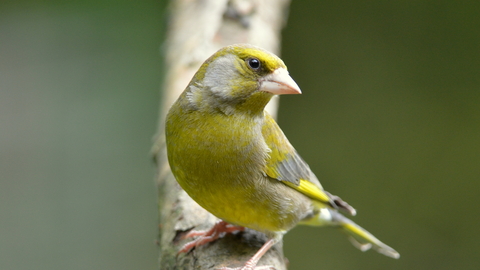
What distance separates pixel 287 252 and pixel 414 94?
242cm

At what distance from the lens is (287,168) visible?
2.69 m

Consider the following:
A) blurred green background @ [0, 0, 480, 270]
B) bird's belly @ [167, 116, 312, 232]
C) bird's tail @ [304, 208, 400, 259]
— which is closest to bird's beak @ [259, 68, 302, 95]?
bird's belly @ [167, 116, 312, 232]

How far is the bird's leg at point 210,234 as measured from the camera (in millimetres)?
2434

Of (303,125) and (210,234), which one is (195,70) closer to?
(210,234)

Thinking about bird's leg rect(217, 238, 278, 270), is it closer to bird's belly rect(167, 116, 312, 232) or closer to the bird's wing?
bird's belly rect(167, 116, 312, 232)

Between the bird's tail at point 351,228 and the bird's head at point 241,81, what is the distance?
3.19 ft

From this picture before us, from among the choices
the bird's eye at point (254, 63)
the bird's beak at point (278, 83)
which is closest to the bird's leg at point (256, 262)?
the bird's beak at point (278, 83)

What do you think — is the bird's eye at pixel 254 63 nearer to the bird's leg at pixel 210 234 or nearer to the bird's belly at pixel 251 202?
the bird's belly at pixel 251 202

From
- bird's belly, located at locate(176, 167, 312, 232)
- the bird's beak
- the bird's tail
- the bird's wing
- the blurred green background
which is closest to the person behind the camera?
the bird's beak

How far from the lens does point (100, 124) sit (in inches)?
247

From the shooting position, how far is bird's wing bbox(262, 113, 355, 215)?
2590mm

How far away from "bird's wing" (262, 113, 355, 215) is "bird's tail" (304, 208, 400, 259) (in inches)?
9.0

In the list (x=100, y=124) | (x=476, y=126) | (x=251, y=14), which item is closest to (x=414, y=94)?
(x=476, y=126)

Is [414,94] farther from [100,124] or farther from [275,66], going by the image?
[275,66]
